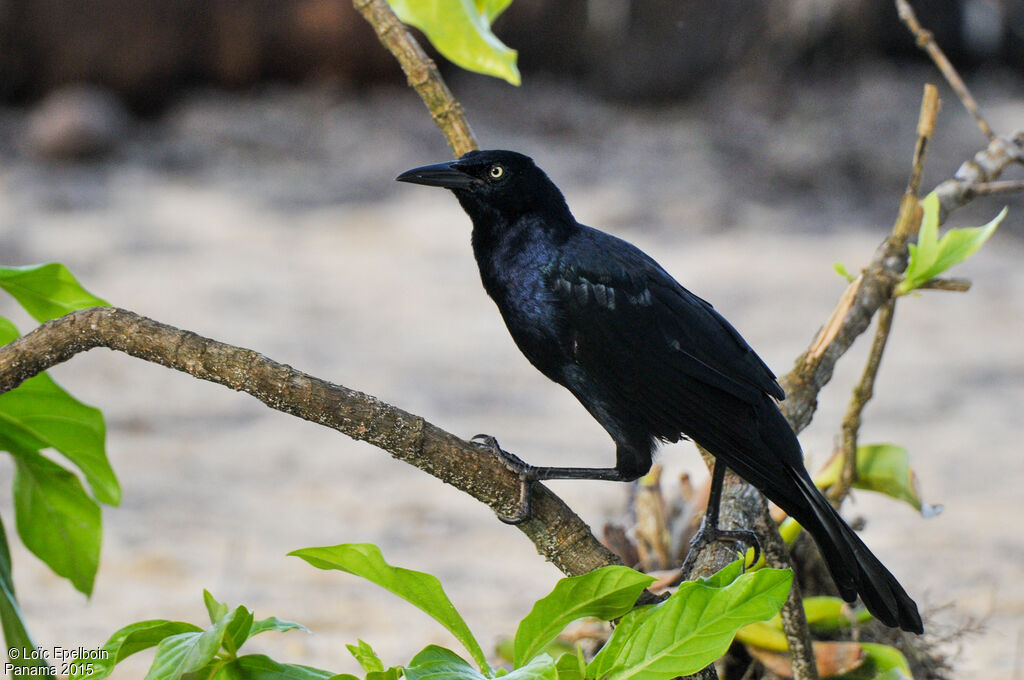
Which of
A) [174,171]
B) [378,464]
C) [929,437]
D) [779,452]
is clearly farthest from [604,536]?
[174,171]

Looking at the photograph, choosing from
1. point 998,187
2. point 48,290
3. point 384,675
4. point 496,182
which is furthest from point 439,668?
point 998,187

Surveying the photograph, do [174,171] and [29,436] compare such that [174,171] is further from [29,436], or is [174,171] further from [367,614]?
[29,436]

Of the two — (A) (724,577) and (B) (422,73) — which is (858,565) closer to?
(A) (724,577)

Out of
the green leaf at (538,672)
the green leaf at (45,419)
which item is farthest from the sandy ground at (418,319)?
the green leaf at (538,672)

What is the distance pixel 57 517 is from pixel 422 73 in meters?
0.81

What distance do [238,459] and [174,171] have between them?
3512 mm

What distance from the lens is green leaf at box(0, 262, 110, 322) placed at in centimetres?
142

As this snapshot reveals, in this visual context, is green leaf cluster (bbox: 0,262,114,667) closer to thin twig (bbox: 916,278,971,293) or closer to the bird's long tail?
the bird's long tail

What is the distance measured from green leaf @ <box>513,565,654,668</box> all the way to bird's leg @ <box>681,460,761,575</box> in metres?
0.31

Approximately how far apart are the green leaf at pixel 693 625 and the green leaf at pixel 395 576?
0.49 feet

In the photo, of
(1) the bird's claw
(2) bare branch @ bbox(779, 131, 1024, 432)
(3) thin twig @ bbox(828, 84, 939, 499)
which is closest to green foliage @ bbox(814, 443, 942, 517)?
(3) thin twig @ bbox(828, 84, 939, 499)

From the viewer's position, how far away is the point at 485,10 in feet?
5.65

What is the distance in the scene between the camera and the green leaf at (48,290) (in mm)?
1419

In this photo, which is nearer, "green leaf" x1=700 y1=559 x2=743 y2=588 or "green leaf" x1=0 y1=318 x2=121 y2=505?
"green leaf" x1=700 y1=559 x2=743 y2=588
